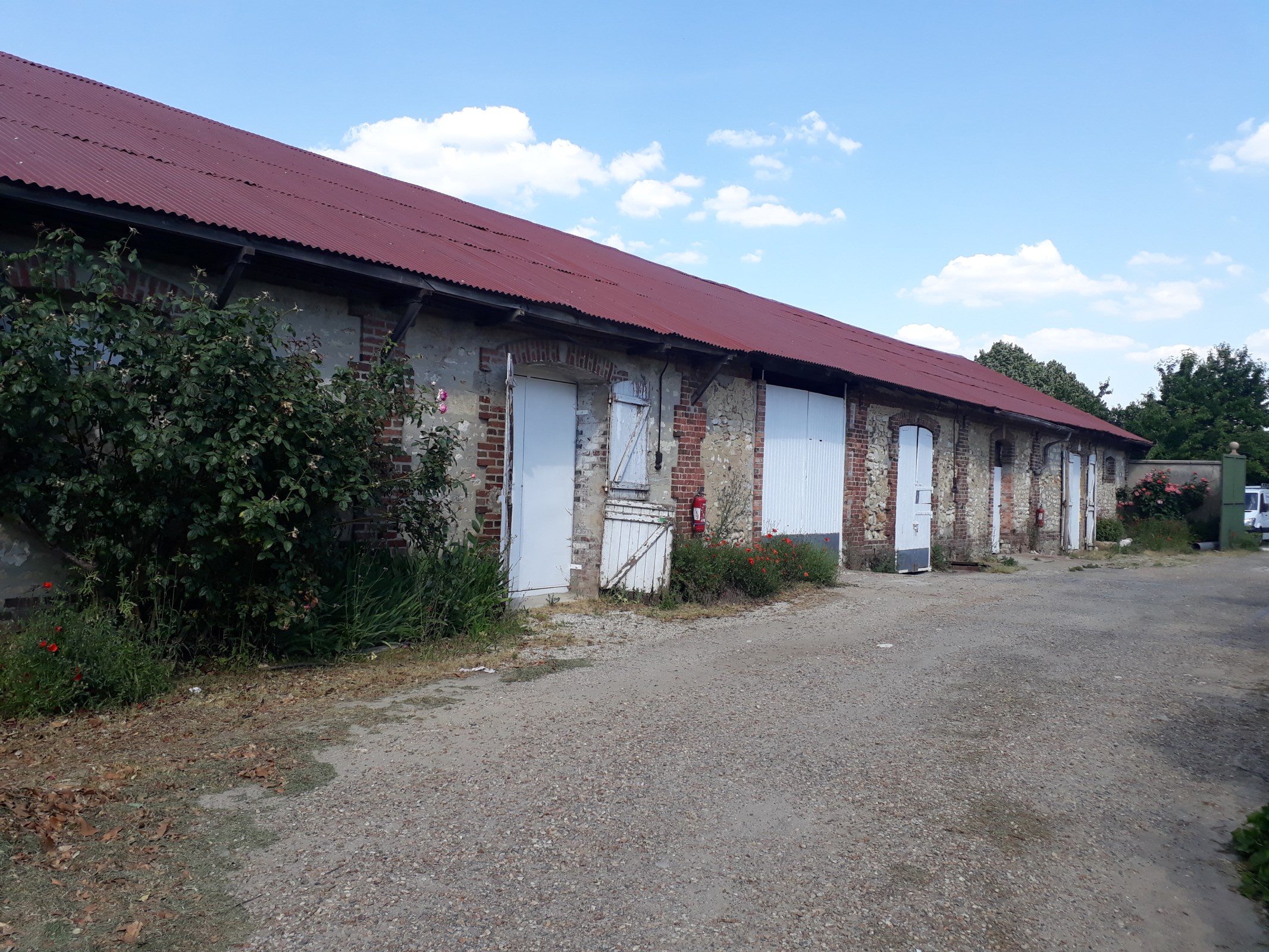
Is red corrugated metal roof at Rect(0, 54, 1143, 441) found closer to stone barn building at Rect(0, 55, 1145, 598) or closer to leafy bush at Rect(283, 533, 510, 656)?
stone barn building at Rect(0, 55, 1145, 598)

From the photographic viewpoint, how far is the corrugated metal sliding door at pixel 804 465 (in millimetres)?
12133

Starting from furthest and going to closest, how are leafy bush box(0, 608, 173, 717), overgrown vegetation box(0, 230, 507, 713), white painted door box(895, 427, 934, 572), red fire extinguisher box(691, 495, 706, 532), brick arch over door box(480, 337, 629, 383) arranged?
white painted door box(895, 427, 934, 572) → red fire extinguisher box(691, 495, 706, 532) → brick arch over door box(480, 337, 629, 383) → overgrown vegetation box(0, 230, 507, 713) → leafy bush box(0, 608, 173, 717)

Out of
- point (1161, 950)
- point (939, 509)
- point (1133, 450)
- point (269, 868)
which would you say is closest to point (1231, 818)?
point (1161, 950)

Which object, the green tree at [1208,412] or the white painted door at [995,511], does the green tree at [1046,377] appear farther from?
the white painted door at [995,511]

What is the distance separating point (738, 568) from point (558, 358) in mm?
3145

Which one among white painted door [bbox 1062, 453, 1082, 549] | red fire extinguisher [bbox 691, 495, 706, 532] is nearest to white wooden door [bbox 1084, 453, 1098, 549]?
white painted door [bbox 1062, 453, 1082, 549]

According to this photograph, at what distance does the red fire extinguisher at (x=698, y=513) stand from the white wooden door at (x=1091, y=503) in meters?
15.5

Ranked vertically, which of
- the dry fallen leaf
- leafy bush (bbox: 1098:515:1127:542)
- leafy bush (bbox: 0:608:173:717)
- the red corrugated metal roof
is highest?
the red corrugated metal roof

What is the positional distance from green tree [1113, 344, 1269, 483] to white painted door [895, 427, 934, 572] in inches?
866

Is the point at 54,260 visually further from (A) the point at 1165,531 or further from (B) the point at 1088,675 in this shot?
(A) the point at 1165,531

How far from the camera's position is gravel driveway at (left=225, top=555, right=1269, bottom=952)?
9.53 ft

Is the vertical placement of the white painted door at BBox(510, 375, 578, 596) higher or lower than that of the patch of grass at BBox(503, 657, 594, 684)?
higher

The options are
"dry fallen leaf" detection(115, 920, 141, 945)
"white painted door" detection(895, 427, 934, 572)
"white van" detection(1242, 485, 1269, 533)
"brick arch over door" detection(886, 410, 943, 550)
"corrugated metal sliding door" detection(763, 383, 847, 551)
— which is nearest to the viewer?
"dry fallen leaf" detection(115, 920, 141, 945)

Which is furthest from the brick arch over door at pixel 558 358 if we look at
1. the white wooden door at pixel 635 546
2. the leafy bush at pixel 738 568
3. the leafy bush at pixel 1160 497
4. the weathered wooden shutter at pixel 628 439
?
the leafy bush at pixel 1160 497
